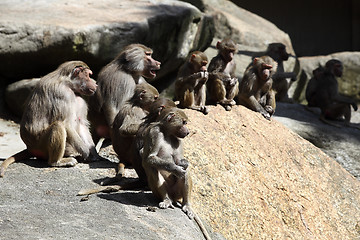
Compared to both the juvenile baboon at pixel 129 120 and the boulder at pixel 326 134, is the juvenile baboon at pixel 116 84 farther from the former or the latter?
the boulder at pixel 326 134

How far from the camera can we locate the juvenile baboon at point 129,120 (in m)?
6.71

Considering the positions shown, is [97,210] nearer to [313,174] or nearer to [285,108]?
[313,174]

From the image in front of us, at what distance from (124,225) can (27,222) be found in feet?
2.60

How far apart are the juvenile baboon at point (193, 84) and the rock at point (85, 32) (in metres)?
3.58

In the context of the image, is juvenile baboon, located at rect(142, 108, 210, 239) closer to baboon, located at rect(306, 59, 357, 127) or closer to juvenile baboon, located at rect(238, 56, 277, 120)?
juvenile baboon, located at rect(238, 56, 277, 120)

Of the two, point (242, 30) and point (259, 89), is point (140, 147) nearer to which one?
point (259, 89)

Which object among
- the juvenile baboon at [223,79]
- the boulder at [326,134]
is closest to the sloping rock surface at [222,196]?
the juvenile baboon at [223,79]

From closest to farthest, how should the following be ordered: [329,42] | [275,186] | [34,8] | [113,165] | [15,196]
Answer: [15,196], [113,165], [275,186], [34,8], [329,42]

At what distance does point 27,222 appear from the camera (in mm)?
4898

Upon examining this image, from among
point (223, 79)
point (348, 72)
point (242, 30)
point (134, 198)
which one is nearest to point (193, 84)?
point (223, 79)

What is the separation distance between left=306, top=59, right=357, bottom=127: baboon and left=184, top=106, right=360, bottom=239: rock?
4.41 m

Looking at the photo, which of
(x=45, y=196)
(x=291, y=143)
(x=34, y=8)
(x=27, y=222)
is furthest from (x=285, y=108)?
(x=27, y=222)

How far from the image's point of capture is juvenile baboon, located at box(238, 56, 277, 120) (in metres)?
8.77

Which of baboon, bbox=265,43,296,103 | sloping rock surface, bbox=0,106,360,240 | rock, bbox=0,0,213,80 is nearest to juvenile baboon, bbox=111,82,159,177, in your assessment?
sloping rock surface, bbox=0,106,360,240
